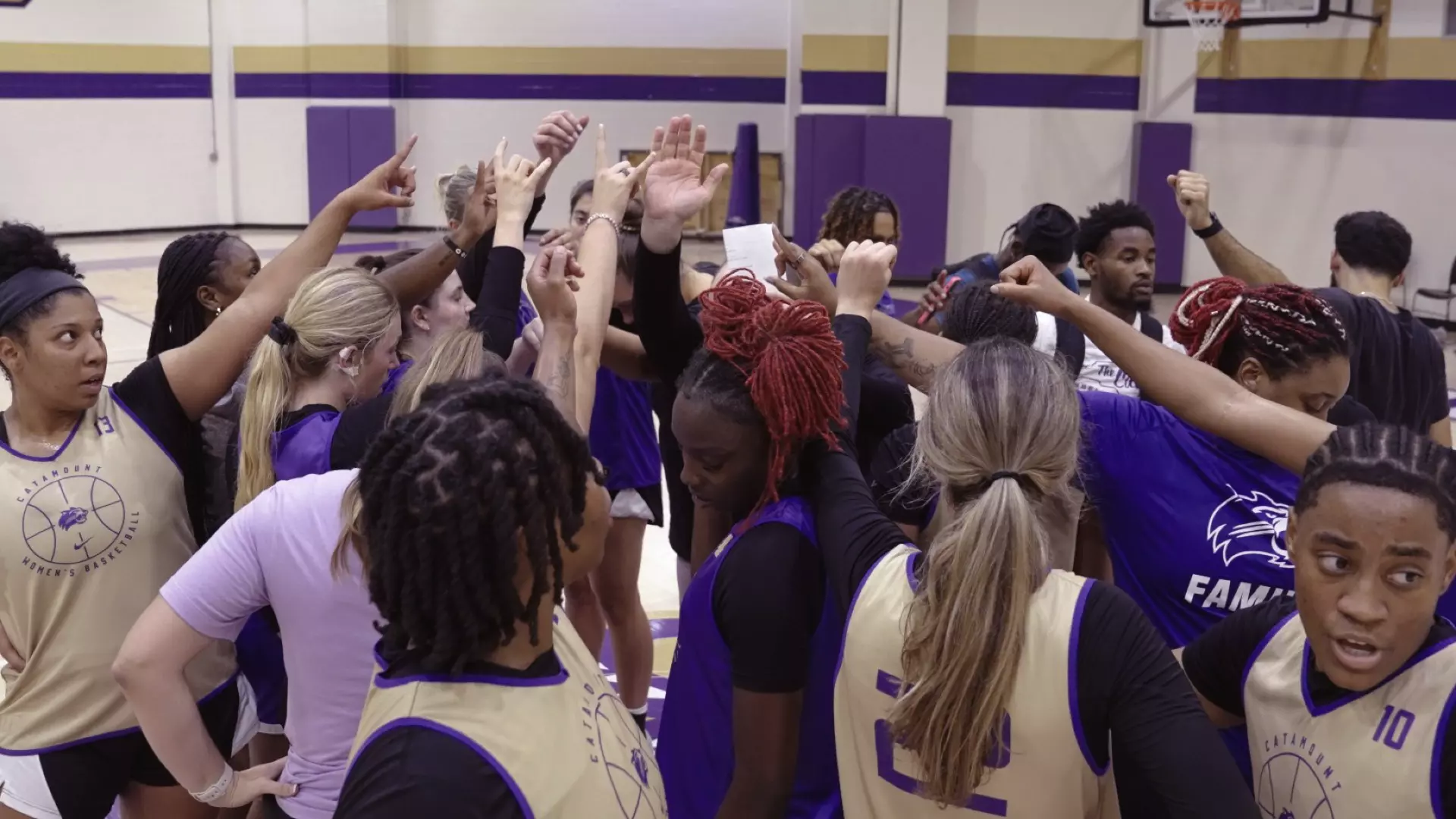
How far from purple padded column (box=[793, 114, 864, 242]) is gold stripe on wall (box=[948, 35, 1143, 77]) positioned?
1.19m

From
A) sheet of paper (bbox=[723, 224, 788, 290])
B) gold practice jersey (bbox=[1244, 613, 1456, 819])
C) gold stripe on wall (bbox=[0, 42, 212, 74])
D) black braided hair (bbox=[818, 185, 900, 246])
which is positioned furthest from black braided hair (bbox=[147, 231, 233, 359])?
gold stripe on wall (bbox=[0, 42, 212, 74])

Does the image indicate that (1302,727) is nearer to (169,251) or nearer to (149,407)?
(149,407)

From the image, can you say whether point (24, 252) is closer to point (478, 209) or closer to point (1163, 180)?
point (478, 209)

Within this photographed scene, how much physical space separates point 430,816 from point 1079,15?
40.9 ft

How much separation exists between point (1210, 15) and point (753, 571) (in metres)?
11.0

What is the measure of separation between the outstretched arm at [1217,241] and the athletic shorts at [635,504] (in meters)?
1.83

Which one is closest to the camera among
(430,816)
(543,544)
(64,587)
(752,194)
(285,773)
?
(430,816)

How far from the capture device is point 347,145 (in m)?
15.8

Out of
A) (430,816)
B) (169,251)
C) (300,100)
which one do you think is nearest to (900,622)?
(430,816)

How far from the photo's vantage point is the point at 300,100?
631 inches

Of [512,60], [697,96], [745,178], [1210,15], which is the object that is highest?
[1210,15]

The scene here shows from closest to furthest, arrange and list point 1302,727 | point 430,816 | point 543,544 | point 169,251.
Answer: point 430,816, point 543,544, point 1302,727, point 169,251

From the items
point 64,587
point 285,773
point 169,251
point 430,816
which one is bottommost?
point 285,773

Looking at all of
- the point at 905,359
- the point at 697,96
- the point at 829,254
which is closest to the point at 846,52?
the point at 697,96
